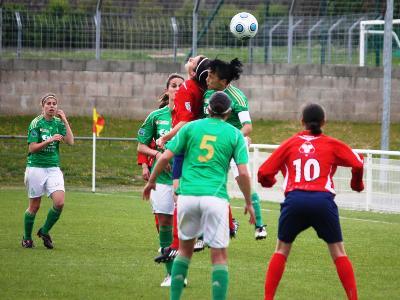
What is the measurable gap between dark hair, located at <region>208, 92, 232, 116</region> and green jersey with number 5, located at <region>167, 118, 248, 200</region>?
0.25 ft

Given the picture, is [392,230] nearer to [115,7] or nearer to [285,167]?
[285,167]

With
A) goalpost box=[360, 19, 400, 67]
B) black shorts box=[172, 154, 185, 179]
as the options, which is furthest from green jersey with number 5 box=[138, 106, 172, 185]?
goalpost box=[360, 19, 400, 67]

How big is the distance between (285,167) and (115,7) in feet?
64.0

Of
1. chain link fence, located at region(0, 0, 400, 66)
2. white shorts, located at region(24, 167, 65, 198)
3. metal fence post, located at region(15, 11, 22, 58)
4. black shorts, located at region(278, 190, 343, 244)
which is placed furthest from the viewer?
chain link fence, located at region(0, 0, 400, 66)

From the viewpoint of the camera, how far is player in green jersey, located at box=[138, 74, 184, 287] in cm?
1064

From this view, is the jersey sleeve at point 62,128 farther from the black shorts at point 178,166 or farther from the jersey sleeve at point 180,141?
the jersey sleeve at point 180,141

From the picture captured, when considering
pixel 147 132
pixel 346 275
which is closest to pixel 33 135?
pixel 147 132

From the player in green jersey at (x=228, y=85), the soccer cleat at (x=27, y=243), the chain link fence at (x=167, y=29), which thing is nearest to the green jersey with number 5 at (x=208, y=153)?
the player in green jersey at (x=228, y=85)

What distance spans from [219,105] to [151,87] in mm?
19715

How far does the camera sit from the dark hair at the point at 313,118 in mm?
8688

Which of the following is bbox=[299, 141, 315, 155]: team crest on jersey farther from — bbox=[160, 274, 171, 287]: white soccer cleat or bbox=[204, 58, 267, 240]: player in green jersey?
bbox=[160, 274, 171, 287]: white soccer cleat

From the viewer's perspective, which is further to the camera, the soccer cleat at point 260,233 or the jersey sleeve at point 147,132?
the soccer cleat at point 260,233

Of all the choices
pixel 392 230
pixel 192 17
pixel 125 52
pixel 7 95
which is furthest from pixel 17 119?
pixel 392 230

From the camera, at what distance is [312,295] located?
990cm
